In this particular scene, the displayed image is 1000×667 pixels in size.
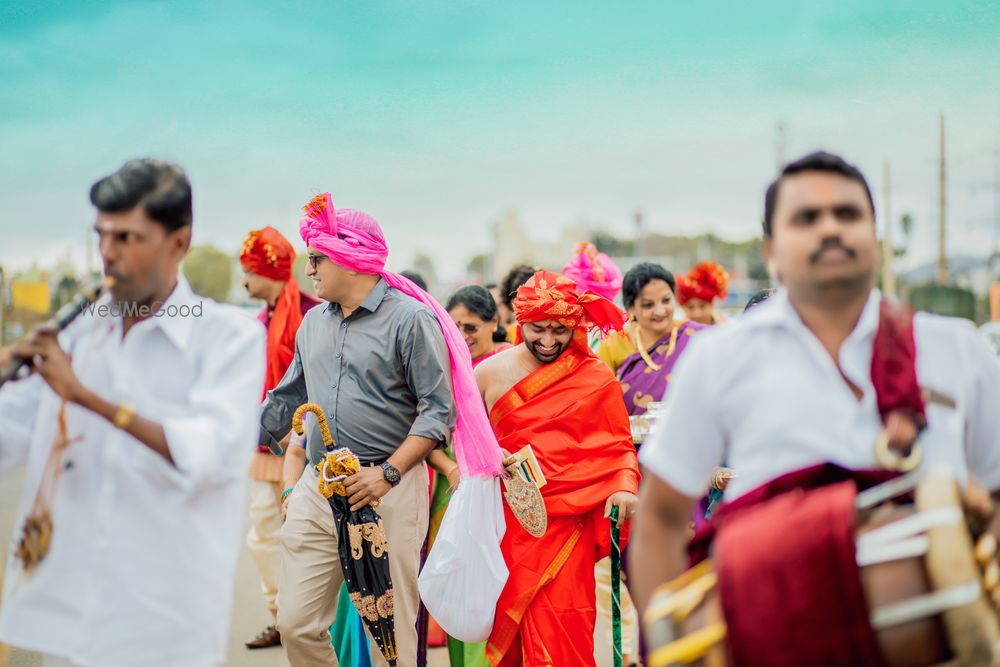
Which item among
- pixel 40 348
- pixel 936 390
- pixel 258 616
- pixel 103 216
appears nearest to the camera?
pixel 936 390

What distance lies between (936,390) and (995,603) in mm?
501

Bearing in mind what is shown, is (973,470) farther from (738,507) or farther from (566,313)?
(566,313)

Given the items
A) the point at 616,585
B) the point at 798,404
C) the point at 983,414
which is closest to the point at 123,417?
the point at 798,404

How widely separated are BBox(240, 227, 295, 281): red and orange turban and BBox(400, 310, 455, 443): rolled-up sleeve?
94.3 inches

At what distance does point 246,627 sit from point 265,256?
249cm

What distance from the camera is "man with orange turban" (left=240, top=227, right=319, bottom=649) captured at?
698 centimetres

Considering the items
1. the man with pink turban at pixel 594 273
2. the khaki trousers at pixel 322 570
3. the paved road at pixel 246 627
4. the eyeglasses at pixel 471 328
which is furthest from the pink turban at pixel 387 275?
the paved road at pixel 246 627

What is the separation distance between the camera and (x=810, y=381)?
98.7 inches

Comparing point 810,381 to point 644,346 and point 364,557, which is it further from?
point 644,346

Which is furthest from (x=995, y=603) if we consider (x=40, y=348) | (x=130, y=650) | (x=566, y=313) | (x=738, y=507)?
(x=566, y=313)

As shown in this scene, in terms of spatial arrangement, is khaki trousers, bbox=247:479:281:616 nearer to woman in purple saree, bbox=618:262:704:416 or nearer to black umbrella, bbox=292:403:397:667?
black umbrella, bbox=292:403:397:667

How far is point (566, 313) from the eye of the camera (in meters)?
5.49

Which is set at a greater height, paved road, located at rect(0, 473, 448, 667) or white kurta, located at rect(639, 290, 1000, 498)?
white kurta, located at rect(639, 290, 1000, 498)

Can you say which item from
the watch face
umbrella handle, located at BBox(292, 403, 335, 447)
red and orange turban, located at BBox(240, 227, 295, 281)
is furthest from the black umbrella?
red and orange turban, located at BBox(240, 227, 295, 281)
